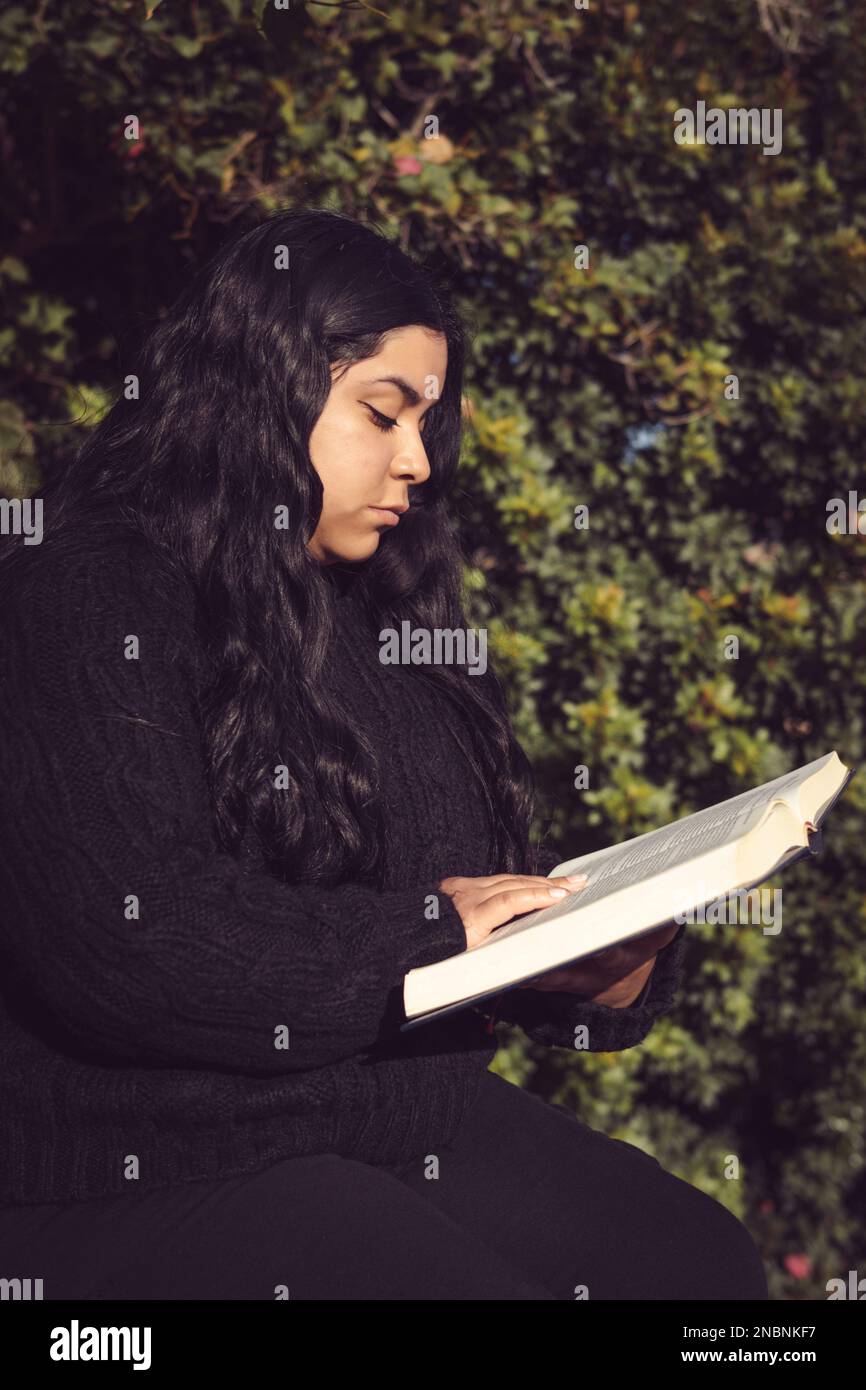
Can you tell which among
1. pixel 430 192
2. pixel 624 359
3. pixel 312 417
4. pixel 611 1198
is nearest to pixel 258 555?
pixel 312 417

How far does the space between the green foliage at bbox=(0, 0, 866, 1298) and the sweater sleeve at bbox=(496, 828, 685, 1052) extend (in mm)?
1103

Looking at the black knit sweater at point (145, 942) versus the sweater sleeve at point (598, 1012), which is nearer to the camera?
the black knit sweater at point (145, 942)

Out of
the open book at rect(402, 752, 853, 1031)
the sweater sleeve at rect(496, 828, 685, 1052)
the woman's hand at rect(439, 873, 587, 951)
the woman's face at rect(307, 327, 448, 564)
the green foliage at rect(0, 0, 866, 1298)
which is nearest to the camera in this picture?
the open book at rect(402, 752, 853, 1031)

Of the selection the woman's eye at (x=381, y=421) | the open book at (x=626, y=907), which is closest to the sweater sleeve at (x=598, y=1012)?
the open book at (x=626, y=907)

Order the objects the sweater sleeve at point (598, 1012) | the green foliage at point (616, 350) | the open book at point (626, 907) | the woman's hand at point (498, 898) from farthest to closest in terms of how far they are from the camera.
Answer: the green foliage at point (616, 350), the sweater sleeve at point (598, 1012), the woman's hand at point (498, 898), the open book at point (626, 907)

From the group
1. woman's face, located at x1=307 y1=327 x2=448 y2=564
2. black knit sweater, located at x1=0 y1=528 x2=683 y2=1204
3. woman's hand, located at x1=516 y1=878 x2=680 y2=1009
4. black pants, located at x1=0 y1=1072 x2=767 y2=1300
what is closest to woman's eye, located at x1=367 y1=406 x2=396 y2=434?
woman's face, located at x1=307 y1=327 x2=448 y2=564

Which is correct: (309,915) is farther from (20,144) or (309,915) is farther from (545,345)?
(20,144)

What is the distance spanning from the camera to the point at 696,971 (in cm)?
344

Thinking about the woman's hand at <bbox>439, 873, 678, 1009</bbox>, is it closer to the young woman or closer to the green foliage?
the young woman

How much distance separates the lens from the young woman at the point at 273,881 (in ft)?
4.64

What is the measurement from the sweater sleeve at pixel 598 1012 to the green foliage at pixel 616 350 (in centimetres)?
110

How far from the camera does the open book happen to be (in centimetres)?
132

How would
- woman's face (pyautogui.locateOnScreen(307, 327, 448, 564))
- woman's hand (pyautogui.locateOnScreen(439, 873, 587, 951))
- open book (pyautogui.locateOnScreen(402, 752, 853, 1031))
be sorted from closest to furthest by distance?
open book (pyautogui.locateOnScreen(402, 752, 853, 1031)) < woman's hand (pyautogui.locateOnScreen(439, 873, 587, 951)) < woman's face (pyautogui.locateOnScreen(307, 327, 448, 564))

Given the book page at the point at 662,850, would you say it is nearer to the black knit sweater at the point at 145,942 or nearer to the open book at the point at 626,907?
the open book at the point at 626,907
